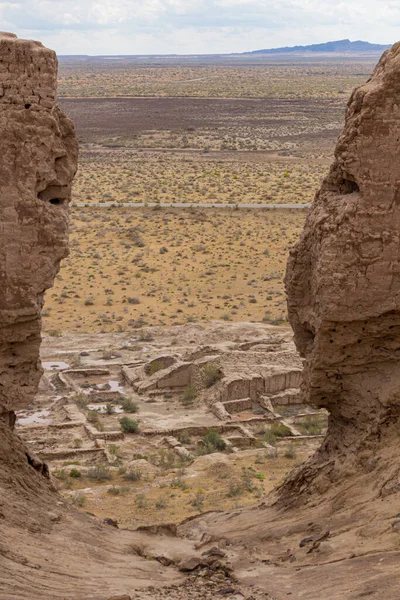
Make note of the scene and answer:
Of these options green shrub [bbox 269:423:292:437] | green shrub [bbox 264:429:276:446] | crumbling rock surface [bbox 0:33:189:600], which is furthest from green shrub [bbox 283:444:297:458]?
crumbling rock surface [bbox 0:33:189:600]

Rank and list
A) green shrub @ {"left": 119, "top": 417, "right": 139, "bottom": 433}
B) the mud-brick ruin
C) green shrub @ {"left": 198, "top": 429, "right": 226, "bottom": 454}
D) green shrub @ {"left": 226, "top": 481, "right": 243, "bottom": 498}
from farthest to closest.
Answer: green shrub @ {"left": 119, "top": 417, "right": 139, "bottom": 433}
green shrub @ {"left": 198, "top": 429, "right": 226, "bottom": 454}
green shrub @ {"left": 226, "top": 481, "right": 243, "bottom": 498}
the mud-brick ruin

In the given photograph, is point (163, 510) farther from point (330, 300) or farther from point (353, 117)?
point (353, 117)

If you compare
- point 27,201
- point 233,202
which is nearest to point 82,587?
point 27,201

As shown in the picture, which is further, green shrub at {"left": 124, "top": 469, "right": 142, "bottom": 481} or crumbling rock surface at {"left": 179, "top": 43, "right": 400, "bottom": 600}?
green shrub at {"left": 124, "top": 469, "right": 142, "bottom": 481}

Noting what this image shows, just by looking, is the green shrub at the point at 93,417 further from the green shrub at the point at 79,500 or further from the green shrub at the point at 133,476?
the green shrub at the point at 79,500

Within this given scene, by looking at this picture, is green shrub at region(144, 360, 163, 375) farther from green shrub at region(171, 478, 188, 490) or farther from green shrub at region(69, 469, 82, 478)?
green shrub at region(171, 478, 188, 490)

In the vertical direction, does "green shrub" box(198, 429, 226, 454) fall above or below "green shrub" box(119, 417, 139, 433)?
above

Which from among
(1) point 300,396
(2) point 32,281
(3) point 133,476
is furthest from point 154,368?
(2) point 32,281
